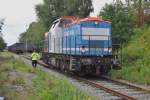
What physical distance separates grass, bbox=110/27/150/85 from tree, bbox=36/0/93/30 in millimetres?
26108

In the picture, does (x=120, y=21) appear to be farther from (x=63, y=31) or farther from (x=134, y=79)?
(x=134, y=79)

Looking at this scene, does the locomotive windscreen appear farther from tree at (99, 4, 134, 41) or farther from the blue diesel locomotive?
tree at (99, 4, 134, 41)

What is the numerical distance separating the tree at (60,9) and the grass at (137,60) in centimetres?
2611

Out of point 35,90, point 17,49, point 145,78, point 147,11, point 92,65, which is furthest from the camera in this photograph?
point 17,49

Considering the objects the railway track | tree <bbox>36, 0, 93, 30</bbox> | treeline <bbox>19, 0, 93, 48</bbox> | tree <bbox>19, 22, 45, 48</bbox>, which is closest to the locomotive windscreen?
the railway track

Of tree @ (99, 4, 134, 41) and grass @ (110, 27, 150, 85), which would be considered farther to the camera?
tree @ (99, 4, 134, 41)

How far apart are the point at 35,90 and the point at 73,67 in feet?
27.1

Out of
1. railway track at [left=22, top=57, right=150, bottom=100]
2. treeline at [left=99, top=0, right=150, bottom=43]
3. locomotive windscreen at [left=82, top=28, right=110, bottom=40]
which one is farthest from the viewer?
treeline at [left=99, top=0, right=150, bottom=43]

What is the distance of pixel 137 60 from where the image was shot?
24.1 meters

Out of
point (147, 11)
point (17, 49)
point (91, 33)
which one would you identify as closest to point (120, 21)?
point (147, 11)

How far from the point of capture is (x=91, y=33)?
24.0 m

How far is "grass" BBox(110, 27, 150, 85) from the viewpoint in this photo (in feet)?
69.6

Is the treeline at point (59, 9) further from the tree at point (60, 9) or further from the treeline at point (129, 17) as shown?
the treeline at point (129, 17)

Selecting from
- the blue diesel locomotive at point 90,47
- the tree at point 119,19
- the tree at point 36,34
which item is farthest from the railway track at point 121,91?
the tree at point 36,34
